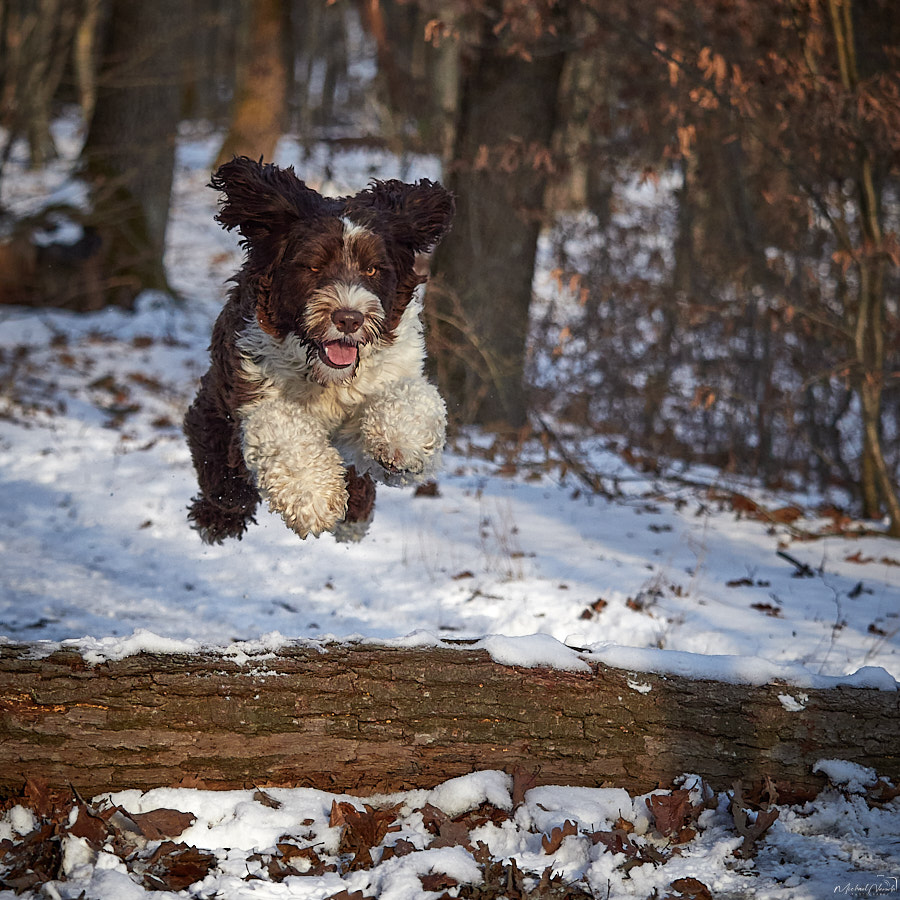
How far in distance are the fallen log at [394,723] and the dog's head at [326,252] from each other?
3.94 feet

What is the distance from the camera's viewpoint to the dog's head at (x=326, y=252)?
3.68 m

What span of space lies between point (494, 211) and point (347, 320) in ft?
19.2

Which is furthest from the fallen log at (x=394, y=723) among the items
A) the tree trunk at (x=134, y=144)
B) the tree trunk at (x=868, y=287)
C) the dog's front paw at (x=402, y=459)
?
the tree trunk at (x=134, y=144)

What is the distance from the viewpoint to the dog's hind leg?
462cm

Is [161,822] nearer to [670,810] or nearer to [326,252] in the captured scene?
[670,810]

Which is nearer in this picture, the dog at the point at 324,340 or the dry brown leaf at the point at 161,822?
the dry brown leaf at the point at 161,822

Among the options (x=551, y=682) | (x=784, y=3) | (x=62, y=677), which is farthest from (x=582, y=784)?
(x=784, y=3)

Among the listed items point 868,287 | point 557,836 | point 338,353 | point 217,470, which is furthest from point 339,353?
point 868,287

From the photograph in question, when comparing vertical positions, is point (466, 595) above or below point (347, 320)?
below

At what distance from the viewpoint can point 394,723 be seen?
3.37 m

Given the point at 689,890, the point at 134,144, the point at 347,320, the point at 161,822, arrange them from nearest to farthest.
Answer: the point at 689,890, the point at 161,822, the point at 347,320, the point at 134,144

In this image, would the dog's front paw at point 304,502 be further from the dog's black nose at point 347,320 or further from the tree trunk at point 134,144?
the tree trunk at point 134,144

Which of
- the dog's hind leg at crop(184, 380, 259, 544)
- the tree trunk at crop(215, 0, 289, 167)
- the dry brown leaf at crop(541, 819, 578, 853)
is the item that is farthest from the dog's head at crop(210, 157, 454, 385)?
the tree trunk at crop(215, 0, 289, 167)

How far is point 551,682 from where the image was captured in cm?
346
